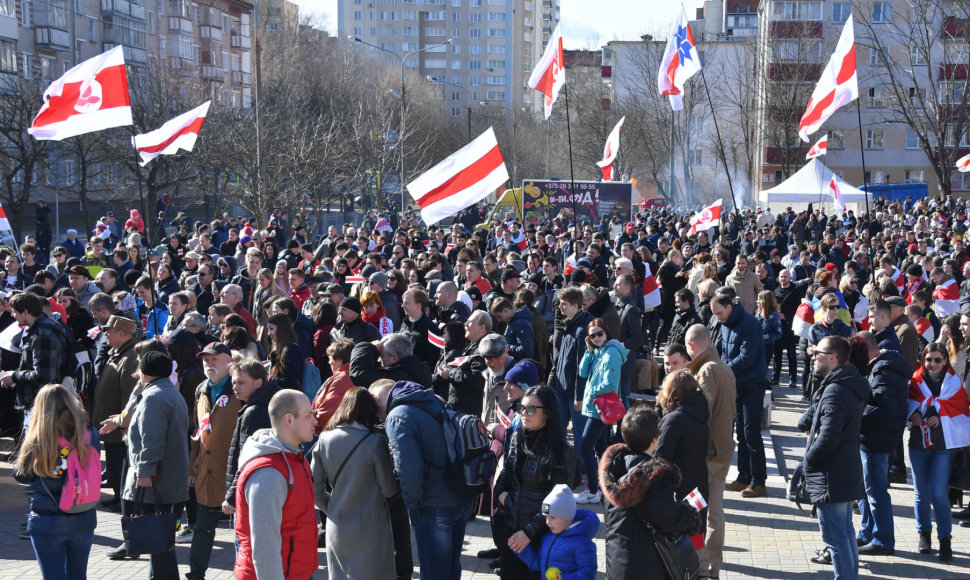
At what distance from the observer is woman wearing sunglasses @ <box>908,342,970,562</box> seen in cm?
719

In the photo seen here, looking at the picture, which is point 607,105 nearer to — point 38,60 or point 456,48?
point 38,60

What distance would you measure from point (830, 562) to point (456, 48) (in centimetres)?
13148

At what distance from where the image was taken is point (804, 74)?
5459 centimetres

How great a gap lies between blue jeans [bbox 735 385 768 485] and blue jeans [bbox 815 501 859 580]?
2350mm

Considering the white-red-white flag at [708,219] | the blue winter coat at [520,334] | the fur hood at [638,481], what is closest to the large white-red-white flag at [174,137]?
the blue winter coat at [520,334]

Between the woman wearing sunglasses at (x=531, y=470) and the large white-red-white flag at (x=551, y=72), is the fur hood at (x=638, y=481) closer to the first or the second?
the woman wearing sunglasses at (x=531, y=470)

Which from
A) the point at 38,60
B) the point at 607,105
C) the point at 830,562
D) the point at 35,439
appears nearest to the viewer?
the point at 35,439

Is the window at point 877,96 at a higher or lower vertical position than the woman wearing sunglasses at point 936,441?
higher

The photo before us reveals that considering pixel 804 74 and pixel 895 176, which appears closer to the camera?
pixel 804 74

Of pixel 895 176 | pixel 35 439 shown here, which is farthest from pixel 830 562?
pixel 895 176

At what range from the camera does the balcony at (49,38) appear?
47.5 metres

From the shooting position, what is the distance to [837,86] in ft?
42.7

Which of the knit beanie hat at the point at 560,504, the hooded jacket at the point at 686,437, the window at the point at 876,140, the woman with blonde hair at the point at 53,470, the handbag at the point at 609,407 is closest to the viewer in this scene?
the knit beanie hat at the point at 560,504

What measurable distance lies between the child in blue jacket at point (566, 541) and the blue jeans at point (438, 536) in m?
0.89
